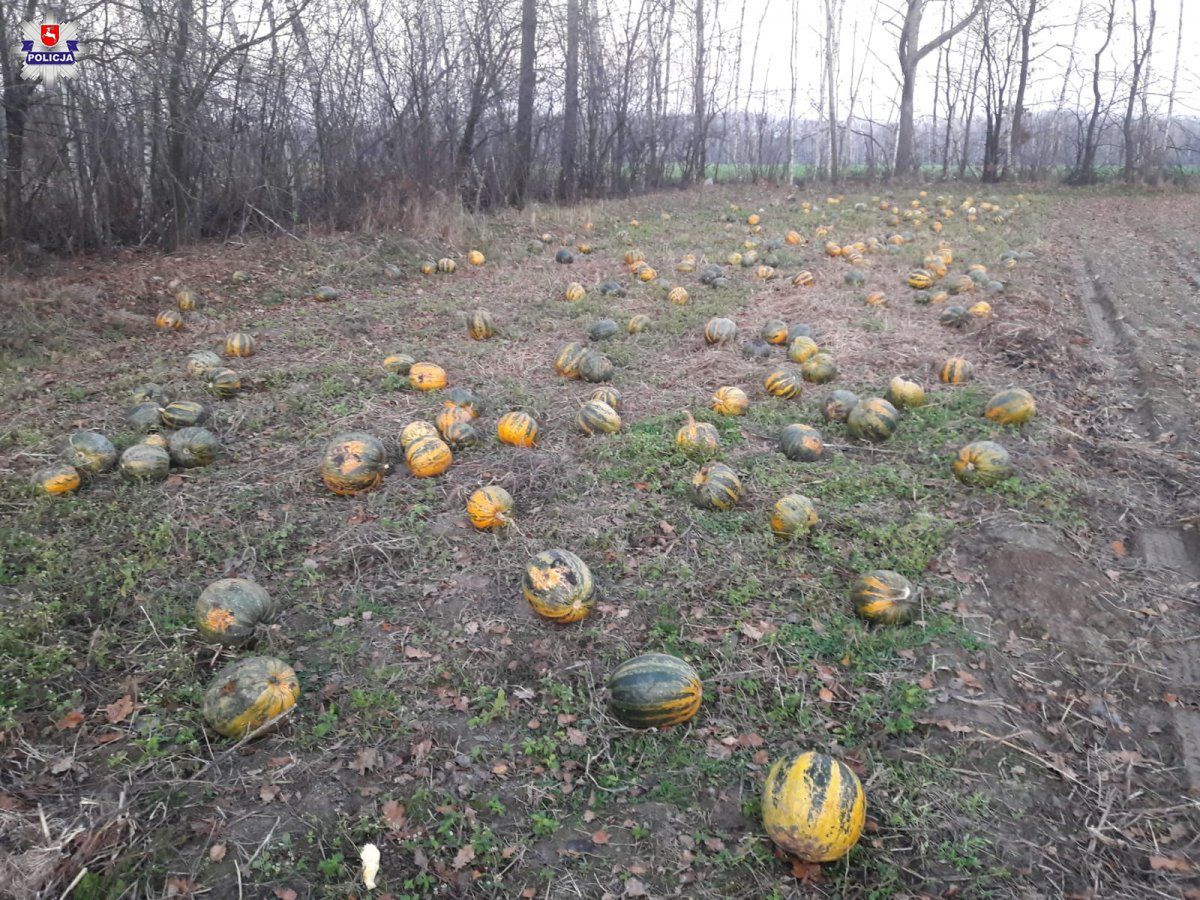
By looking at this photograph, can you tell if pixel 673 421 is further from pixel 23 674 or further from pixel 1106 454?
pixel 23 674

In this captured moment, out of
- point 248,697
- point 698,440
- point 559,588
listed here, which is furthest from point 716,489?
point 248,697

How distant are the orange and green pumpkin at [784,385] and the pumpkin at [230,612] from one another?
4851 mm

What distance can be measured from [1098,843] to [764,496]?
108 inches

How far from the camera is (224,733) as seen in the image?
317cm

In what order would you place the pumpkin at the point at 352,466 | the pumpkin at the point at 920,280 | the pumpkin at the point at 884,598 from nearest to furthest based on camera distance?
the pumpkin at the point at 884,598 < the pumpkin at the point at 352,466 < the pumpkin at the point at 920,280

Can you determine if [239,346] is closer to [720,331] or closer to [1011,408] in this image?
[720,331]

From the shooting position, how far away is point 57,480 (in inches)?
194

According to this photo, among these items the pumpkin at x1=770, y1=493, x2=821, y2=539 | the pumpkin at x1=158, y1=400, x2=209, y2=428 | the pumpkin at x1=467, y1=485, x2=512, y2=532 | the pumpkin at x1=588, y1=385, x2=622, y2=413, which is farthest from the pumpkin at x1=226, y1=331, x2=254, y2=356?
the pumpkin at x1=770, y1=493, x2=821, y2=539

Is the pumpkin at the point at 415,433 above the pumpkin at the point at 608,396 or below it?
below

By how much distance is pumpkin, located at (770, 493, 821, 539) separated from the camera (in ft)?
15.2

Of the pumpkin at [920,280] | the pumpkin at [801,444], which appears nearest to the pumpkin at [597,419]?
the pumpkin at [801,444]

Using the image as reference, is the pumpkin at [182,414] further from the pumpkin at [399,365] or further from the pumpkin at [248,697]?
the pumpkin at [248,697]

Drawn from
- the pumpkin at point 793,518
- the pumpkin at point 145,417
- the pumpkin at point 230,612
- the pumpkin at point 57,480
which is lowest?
the pumpkin at point 230,612

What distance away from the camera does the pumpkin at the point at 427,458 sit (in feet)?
17.4
